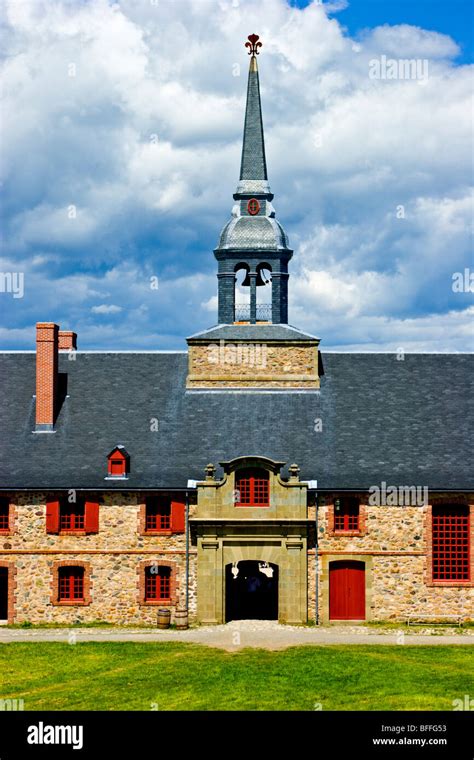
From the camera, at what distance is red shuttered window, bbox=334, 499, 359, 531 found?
128 ft

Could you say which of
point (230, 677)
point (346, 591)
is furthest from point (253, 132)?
point (230, 677)

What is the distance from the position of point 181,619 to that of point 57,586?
5.00 m

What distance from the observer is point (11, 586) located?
39.3m

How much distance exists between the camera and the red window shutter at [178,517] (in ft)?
128

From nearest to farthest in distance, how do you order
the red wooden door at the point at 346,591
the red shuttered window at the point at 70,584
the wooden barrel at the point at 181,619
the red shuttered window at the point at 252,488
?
the wooden barrel at the point at 181,619, the red shuttered window at the point at 252,488, the red wooden door at the point at 346,591, the red shuttered window at the point at 70,584

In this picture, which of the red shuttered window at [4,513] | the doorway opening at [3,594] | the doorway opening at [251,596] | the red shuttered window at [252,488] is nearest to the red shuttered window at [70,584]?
the doorway opening at [3,594]

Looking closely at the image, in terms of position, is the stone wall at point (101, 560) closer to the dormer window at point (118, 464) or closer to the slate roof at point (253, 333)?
the dormer window at point (118, 464)

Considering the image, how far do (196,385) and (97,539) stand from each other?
7.91 m

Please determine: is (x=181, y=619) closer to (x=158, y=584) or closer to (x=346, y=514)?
(x=158, y=584)

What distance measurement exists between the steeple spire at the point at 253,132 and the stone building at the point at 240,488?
93.9 inches

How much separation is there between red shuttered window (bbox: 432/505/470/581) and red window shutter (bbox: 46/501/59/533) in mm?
13974

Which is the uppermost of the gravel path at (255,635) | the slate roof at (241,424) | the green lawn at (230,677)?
the slate roof at (241,424)

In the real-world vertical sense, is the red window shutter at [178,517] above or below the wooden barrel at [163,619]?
above
